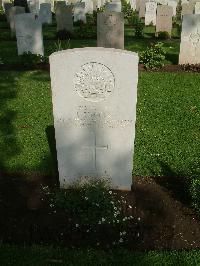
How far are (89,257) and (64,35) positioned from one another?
43.9 ft

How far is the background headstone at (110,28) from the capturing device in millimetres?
11969

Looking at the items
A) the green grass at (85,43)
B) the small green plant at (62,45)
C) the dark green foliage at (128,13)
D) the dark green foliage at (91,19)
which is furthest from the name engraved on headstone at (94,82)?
the dark green foliage at (128,13)

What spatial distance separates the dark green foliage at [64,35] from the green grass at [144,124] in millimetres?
5714

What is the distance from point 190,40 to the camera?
37.1ft

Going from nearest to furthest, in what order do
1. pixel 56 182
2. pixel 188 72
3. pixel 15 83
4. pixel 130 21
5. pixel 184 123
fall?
pixel 56 182
pixel 184 123
pixel 15 83
pixel 188 72
pixel 130 21

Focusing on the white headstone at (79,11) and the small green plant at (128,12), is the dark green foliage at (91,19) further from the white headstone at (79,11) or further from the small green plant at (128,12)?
the small green plant at (128,12)

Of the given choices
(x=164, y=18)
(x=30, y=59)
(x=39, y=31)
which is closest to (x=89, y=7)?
(x=164, y=18)

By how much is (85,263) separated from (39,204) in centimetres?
125

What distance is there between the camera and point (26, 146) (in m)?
6.65

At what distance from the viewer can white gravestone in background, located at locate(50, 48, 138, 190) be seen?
168 inches

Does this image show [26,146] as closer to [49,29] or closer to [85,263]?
[85,263]

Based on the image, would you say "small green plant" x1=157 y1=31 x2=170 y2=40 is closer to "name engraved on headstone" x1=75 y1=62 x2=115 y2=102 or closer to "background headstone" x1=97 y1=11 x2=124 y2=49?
"background headstone" x1=97 y1=11 x2=124 y2=49

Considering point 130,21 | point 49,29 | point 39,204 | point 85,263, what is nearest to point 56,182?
point 39,204

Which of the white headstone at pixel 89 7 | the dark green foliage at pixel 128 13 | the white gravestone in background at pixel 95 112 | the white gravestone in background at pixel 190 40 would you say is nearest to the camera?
the white gravestone in background at pixel 95 112
